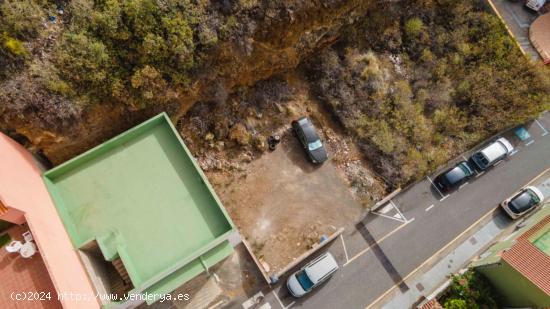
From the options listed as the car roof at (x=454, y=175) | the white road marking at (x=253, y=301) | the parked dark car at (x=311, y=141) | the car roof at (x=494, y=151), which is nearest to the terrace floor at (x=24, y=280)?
the white road marking at (x=253, y=301)

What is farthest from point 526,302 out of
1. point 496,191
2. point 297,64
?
point 297,64

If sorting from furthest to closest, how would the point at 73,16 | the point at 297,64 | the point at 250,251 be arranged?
the point at 297,64
the point at 250,251
the point at 73,16

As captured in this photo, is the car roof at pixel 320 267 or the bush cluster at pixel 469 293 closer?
the car roof at pixel 320 267

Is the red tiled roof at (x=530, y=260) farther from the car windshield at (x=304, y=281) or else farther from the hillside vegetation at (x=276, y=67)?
the car windshield at (x=304, y=281)

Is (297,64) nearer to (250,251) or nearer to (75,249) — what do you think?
(250,251)

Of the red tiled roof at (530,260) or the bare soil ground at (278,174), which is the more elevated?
the bare soil ground at (278,174)
